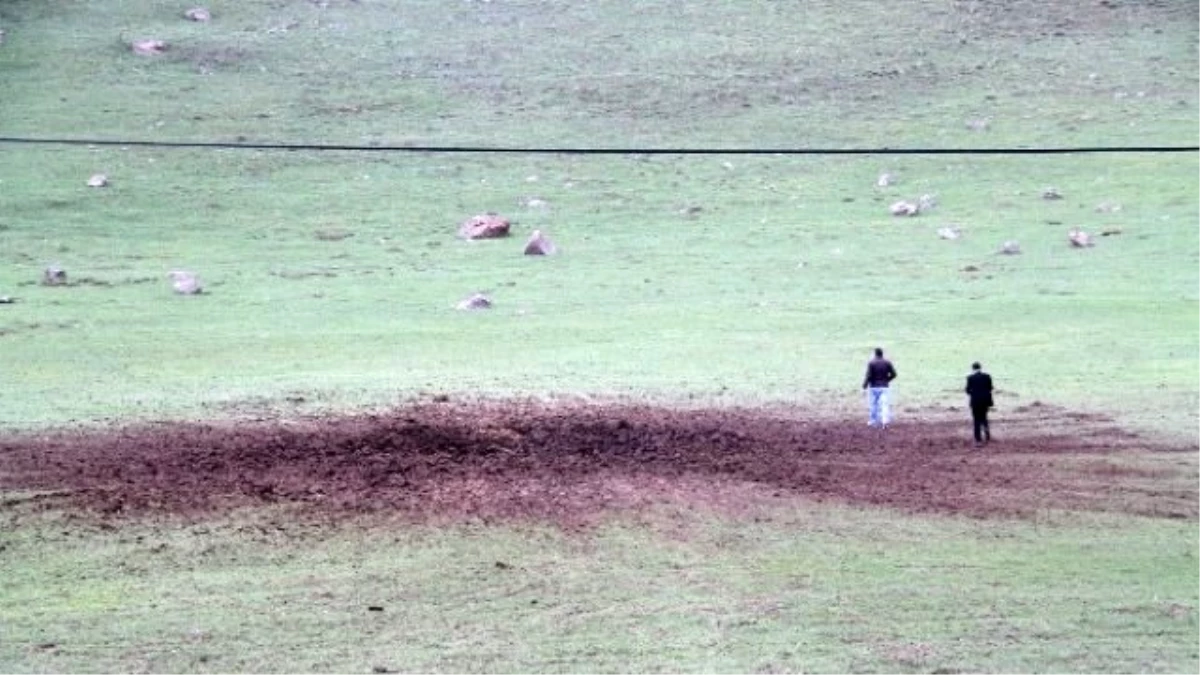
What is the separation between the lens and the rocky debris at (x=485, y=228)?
43.3 m

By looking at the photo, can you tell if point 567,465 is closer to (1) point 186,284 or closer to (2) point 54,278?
(1) point 186,284

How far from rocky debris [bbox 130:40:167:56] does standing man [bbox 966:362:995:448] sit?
134ft

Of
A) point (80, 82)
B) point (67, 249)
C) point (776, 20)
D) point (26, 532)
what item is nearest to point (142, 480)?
point (26, 532)

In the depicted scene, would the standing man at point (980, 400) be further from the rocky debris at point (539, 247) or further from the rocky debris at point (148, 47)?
the rocky debris at point (148, 47)

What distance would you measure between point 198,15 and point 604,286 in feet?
95.8

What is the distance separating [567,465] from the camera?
71.8 ft

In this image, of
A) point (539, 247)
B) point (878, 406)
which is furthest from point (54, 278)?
point (878, 406)

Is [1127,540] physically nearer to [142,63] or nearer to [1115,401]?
[1115,401]

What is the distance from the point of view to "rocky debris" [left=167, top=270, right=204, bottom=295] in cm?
3712

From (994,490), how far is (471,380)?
375 inches

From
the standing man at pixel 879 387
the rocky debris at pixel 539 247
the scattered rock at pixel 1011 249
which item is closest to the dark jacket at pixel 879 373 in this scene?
the standing man at pixel 879 387

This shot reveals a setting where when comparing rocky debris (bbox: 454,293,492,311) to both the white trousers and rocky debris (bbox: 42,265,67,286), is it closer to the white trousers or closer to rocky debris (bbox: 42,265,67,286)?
rocky debris (bbox: 42,265,67,286)

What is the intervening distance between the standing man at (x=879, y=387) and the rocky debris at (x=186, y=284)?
54.8ft

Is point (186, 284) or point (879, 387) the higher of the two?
point (186, 284)
